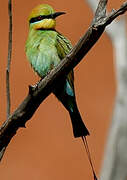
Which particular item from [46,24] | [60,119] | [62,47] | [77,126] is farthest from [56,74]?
[60,119]

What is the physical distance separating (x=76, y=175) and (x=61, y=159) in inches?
4.0

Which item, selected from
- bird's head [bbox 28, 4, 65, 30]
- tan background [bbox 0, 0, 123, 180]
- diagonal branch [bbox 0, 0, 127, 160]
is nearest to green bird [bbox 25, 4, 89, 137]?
bird's head [bbox 28, 4, 65, 30]

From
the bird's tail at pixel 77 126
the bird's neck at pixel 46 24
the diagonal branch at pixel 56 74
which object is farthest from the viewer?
the bird's neck at pixel 46 24

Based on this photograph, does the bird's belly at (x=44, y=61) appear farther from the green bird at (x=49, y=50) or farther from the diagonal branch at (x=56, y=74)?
the diagonal branch at (x=56, y=74)

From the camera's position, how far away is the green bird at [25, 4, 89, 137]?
186 cm

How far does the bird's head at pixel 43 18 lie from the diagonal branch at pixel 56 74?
0.57 m

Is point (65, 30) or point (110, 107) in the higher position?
point (65, 30)

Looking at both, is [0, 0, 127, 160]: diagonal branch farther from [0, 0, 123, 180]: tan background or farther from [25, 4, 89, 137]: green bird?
[0, 0, 123, 180]: tan background

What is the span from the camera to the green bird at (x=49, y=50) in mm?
1858

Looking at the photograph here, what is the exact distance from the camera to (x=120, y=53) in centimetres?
274

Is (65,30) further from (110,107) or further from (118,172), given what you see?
(118,172)

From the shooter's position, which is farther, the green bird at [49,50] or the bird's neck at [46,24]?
the bird's neck at [46,24]

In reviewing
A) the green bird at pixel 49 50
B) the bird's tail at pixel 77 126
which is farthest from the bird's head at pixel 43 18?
the bird's tail at pixel 77 126

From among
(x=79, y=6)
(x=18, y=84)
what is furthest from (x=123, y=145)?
(x=79, y=6)
